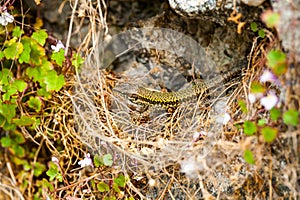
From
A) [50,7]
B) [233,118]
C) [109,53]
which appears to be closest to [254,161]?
[233,118]

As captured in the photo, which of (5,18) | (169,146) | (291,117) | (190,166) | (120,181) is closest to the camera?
(291,117)

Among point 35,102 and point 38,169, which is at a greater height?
point 35,102

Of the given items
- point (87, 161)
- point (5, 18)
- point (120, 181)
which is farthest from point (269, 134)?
point (5, 18)

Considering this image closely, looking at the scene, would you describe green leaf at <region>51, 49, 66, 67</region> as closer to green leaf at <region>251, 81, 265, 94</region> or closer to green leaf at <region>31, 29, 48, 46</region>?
green leaf at <region>31, 29, 48, 46</region>

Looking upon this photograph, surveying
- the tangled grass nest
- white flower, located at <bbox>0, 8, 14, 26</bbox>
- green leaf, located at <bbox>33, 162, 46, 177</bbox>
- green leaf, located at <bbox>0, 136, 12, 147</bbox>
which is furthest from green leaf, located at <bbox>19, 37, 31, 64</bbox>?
green leaf, located at <bbox>33, 162, 46, 177</bbox>

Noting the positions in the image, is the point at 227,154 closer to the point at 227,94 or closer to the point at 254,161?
the point at 254,161

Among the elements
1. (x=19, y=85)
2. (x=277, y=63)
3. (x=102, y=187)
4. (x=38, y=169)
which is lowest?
(x=38, y=169)

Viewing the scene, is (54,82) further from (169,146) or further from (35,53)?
(169,146)
